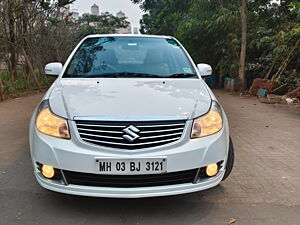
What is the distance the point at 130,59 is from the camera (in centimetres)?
363

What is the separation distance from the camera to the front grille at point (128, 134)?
229 cm

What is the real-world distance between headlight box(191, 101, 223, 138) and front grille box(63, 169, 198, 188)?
0.31m

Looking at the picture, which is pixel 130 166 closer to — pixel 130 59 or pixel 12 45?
pixel 130 59

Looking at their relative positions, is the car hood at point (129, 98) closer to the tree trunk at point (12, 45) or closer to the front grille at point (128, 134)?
the front grille at point (128, 134)

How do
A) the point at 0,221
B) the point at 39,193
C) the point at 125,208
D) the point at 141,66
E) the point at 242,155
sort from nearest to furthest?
1. the point at 0,221
2. the point at 125,208
3. the point at 39,193
4. the point at 141,66
5. the point at 242,155

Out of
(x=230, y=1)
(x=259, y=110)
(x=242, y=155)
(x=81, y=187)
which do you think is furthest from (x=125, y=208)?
(x=230, y=1)

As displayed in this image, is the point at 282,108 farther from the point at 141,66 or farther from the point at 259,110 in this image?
the point at 141,66

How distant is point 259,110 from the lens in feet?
26.8

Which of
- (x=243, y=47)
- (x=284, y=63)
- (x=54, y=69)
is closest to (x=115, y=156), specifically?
(x=54, y=69)

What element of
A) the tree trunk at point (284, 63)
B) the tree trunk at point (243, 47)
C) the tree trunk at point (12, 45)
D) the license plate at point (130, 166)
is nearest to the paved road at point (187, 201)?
the license plate at point (130, 166)

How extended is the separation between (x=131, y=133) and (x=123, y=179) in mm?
348

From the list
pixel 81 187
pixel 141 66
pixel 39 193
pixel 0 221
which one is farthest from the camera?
pixel 141 66

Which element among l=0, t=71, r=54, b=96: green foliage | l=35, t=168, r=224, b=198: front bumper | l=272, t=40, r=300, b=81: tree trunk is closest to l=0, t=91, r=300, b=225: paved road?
l=35, t=168, r=224, b=198: front bumper

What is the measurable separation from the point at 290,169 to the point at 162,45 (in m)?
2.18
